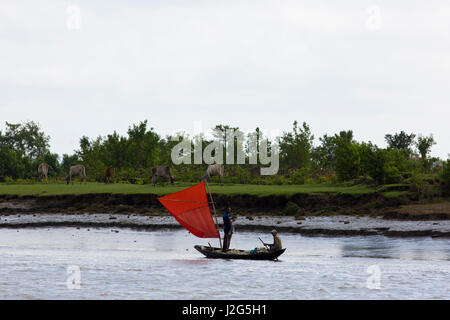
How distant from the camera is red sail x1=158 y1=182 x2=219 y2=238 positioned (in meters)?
32.2

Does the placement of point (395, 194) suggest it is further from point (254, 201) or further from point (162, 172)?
point (162, 172)

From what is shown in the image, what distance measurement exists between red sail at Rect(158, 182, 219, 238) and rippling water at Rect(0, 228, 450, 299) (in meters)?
1.30

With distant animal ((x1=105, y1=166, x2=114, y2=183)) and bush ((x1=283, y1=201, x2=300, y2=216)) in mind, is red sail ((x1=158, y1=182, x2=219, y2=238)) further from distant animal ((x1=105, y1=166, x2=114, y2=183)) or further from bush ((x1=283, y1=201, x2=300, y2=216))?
distant animal ((x1=105, y1=166, x2=114, y2=183))

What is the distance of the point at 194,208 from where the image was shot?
32562 mm

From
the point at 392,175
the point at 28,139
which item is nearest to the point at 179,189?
the point at 392,175

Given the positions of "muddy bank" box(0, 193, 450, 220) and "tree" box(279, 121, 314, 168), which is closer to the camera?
"muddy bank" box(0, 193, 450, 220)

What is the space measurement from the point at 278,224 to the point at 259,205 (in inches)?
261

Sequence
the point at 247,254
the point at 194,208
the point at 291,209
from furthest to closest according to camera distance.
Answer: the point at 291,209 < the point at 194,208 < the point at 247,254

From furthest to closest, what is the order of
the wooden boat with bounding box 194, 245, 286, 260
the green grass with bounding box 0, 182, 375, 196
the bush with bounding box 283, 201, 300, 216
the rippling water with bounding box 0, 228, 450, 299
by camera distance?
the green grass with bounding box 0, 182, 375, 196 → the bush with bounding box 283, 201, 300, 216 → the wooden boat with bounding box 194, 245, 286, 260 → the rippling water with bounding box 0, 228, 450, 299

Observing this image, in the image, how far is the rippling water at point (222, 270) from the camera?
23344 mm

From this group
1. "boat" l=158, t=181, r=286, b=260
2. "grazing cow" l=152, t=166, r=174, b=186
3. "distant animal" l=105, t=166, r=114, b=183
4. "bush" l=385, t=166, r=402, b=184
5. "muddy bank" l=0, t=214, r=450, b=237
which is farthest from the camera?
"distant animal" l=105, t=166, r=114, b=183

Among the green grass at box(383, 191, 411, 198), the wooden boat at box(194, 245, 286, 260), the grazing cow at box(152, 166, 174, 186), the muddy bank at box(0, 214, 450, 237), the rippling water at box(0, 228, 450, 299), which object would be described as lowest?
the rippling water at box(0, 228, 450, 299)

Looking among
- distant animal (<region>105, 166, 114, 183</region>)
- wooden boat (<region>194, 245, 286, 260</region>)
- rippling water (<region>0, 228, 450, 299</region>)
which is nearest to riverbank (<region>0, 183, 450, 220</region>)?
distant animal (<region>105, 166, 114, 183</region>)
